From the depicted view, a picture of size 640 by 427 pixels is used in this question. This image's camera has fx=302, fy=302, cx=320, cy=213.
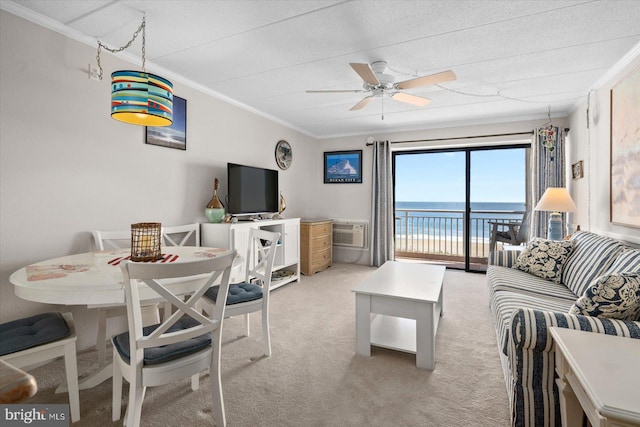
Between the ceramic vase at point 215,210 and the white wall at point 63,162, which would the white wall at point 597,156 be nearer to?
the ceramic vase at point 215,210

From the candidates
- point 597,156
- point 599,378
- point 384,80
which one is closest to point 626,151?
point 597,156

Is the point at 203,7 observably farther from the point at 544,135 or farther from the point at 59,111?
the point at 544,135

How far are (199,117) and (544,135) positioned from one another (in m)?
4.47

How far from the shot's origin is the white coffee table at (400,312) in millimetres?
2076

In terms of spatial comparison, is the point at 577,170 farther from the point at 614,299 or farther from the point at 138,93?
the point at 138,93

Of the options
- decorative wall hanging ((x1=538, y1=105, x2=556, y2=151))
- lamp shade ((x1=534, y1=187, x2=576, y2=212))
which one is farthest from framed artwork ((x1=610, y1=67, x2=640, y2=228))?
decorative wall hanging ((x1=538, y1=105, x2=556, y2=151))

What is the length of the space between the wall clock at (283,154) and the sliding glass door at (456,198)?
1915mm

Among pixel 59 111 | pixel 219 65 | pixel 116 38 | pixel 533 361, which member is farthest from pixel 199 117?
pixel 533 361

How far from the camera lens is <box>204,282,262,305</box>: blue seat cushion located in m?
2.14

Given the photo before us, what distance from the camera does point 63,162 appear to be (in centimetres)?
223

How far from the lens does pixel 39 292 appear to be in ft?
4.32

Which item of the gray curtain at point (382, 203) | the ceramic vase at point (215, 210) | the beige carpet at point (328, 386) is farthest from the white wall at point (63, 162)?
the gray curtain at point (382, 203)

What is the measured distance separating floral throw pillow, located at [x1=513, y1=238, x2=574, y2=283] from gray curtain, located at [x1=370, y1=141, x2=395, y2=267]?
2.39 m

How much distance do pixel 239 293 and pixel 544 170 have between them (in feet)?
14.3
